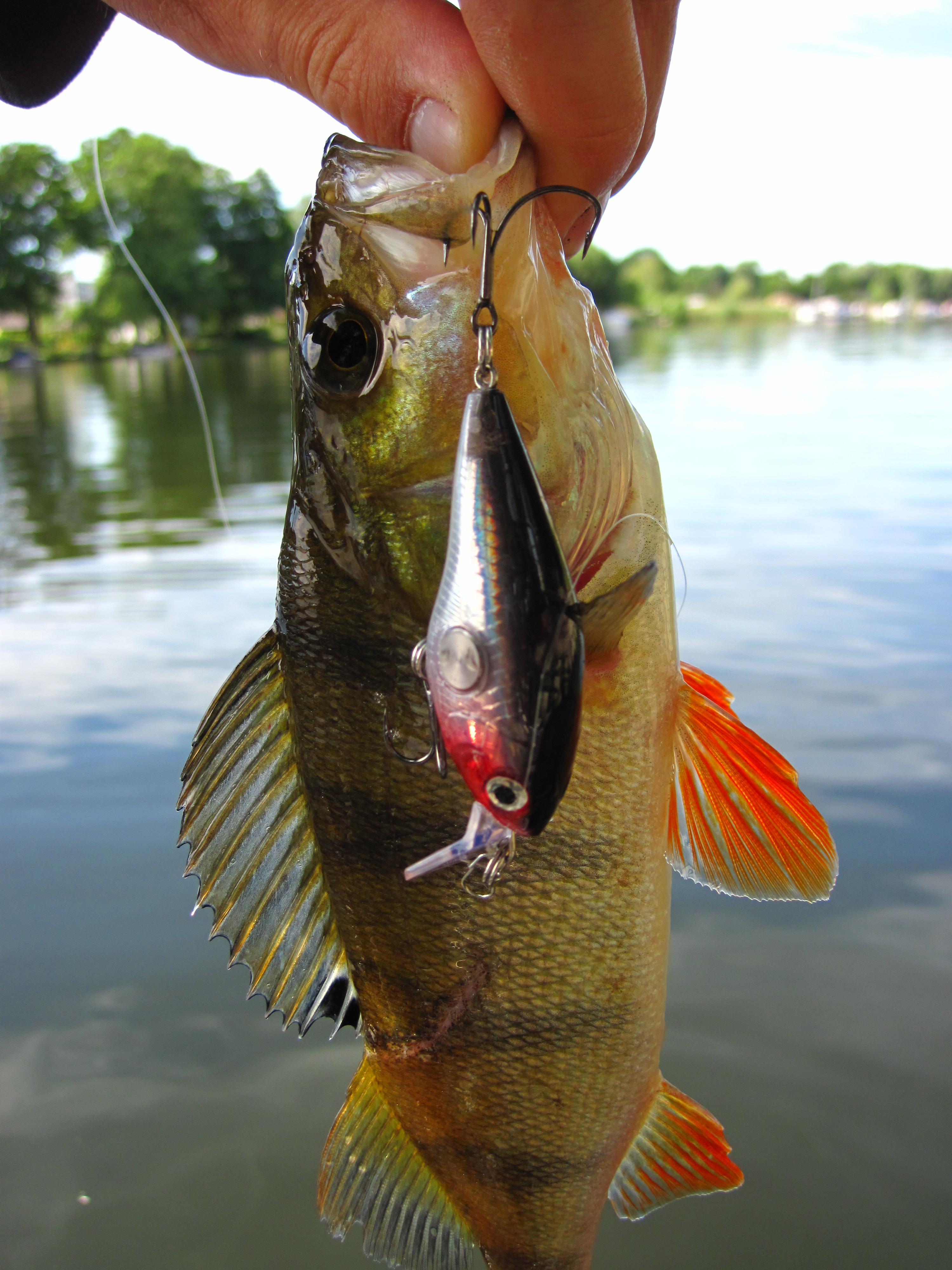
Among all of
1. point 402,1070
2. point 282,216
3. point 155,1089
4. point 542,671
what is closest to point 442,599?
point 542,671

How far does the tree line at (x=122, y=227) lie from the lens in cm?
5553

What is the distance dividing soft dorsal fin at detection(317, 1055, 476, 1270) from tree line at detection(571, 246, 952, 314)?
86.4 meters

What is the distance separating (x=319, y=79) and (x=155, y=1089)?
9.87 feet

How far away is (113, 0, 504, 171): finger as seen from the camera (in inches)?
47.8

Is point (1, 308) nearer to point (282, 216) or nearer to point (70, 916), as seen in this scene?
point (282, 216)

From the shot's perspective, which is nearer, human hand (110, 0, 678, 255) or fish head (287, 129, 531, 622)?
human hand (110, 0, 678, 255)

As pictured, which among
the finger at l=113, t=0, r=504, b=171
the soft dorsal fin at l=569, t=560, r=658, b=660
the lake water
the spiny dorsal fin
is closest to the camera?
the finger at l=113, t=0, r=504, b=171

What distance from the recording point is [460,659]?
980 millimetres

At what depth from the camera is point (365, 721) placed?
4.76 feet

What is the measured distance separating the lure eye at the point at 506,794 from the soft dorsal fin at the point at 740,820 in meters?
0.73

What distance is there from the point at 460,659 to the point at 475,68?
2.52 ft

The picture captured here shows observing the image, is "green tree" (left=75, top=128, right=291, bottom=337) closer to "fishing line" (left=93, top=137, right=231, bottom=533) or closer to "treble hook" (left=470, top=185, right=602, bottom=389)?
"fishing line" (left=93, top=137, right=231, bottom=533)

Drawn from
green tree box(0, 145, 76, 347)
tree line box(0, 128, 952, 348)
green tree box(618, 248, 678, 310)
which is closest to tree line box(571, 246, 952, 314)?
green tree box(618, 248, 678, 310)

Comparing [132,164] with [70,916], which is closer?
[70,916]
